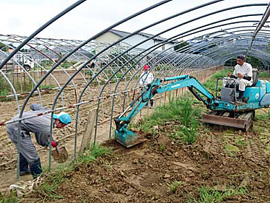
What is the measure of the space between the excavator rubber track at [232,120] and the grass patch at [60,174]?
10.3 ft

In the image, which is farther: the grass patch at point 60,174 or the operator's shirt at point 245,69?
the operator's shirt at point 245,69

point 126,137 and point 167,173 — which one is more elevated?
point 126,137

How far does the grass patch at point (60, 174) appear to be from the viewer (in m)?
3.63

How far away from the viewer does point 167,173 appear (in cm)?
450

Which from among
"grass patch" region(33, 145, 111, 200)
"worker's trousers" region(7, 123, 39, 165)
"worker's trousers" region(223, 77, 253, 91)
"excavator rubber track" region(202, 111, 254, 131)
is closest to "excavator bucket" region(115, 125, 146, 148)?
"grass patch" region(33, 145, 111, 200)

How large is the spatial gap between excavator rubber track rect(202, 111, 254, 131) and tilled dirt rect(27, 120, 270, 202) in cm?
67

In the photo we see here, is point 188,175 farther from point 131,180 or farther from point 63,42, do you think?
point 63,42

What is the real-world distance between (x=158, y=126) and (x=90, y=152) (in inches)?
96.5

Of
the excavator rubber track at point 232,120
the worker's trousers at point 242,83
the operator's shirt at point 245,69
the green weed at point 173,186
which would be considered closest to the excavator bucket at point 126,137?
the green weed at point 173,186

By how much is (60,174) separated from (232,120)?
4526 millimetres

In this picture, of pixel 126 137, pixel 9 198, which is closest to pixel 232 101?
pixel 126 137

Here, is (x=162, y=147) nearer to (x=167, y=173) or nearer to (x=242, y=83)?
(x=167, y=173)

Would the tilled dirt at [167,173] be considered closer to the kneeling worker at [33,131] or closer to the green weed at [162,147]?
the green weed at [162,147]

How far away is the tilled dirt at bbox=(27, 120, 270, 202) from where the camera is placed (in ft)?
12.2
